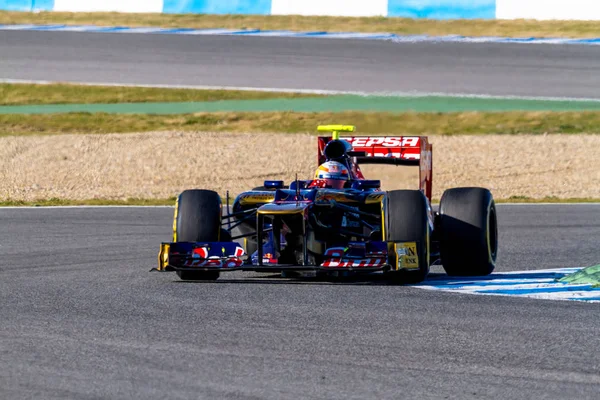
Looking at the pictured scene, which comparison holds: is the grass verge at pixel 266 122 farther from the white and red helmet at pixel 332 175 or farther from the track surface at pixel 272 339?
the track surface at pixel 272 339

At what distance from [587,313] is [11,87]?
61.1 ft

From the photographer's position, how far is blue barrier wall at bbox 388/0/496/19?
84.6ft

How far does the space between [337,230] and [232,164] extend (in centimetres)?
1108

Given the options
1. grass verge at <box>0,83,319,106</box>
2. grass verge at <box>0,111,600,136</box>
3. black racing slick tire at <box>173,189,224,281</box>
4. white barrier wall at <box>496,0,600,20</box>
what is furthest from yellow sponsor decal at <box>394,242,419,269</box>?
white barrier wall at <box>496,0,600,20</box>

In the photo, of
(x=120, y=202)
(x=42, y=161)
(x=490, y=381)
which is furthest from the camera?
(x=42, y=161)

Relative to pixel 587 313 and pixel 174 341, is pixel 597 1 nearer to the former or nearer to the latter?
pixel 587 313

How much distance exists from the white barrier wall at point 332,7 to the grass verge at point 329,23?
0.30 metres

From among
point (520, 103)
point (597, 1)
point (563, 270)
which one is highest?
point (597, 1)

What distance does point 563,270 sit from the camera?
10422 mm

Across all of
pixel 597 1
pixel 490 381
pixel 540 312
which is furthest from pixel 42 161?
pixel 490 381

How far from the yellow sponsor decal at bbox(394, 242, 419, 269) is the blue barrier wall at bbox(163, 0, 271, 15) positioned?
18652 millimetres

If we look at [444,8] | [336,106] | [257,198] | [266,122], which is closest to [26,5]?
[266,122]

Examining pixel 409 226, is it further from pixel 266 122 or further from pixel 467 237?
pixel 266 122

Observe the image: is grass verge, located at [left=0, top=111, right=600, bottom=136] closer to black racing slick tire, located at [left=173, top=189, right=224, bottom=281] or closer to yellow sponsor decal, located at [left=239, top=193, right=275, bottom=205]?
yellow sponsor decal, located at [left=239, top=193, right=275, bottom=205]
